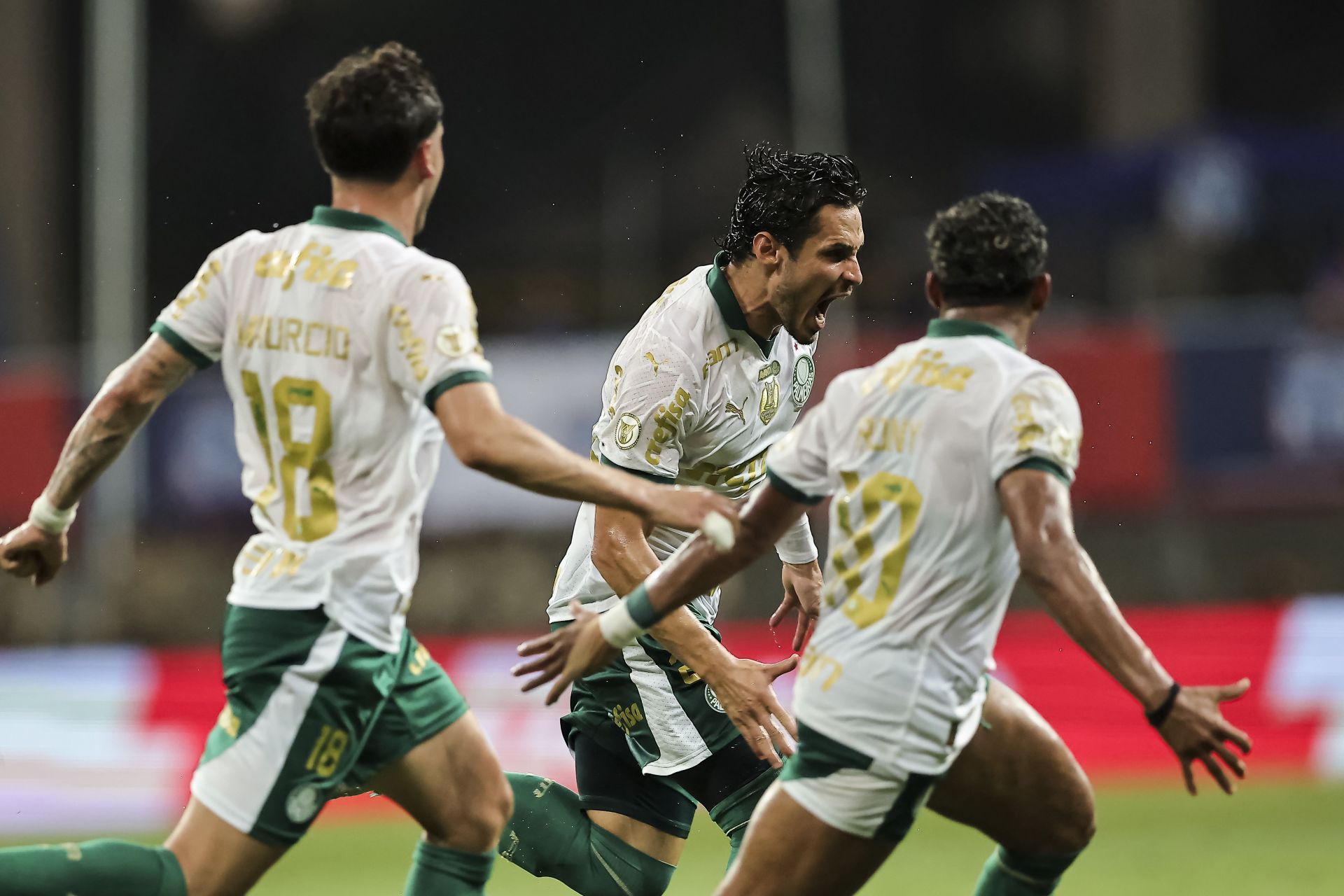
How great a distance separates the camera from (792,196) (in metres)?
5.26

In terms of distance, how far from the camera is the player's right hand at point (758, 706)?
4.83 metres

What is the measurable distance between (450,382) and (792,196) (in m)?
1.63

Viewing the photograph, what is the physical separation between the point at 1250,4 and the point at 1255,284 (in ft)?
33.8

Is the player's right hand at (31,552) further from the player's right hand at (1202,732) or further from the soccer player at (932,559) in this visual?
the player's right hand at (1202,732)

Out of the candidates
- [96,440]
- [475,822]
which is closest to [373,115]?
[96,440]

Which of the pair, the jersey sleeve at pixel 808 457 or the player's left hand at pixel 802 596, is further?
the player's left hand at pixel 802 596

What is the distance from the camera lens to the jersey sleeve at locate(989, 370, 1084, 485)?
12.6ft

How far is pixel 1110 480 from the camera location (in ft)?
43.7

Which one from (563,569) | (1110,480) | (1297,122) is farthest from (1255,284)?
(563,569)

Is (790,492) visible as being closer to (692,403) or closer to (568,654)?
(568,654)

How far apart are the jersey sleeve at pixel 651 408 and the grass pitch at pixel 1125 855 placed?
3.65 metres

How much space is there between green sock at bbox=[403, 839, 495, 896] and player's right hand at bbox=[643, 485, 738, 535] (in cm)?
99

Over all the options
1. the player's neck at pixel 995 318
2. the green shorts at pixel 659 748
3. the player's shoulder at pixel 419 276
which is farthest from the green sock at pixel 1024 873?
the player's shoulder at pixel 419 276

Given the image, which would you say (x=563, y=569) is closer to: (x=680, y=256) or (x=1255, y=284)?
(x=1255, y=284)
